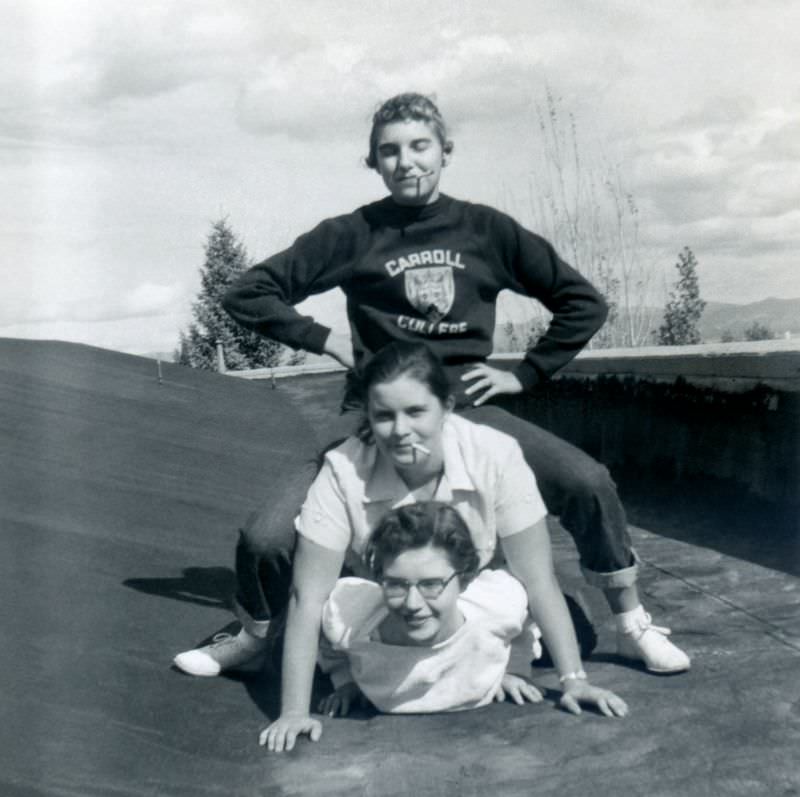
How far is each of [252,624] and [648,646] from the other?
96cm

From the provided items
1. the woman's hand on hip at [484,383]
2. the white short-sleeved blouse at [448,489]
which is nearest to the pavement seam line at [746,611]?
the white short-sleeved blouse at [448,489]

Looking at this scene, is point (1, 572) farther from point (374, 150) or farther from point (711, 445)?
point (711, 445)

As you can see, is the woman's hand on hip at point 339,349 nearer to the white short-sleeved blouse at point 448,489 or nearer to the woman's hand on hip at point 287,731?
the white short-sleeved blouse at point 448,489

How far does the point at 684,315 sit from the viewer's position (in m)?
11.4

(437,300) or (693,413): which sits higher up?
(437,300)

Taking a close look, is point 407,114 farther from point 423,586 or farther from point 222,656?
point 222,656

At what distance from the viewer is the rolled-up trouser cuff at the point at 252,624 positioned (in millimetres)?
3236

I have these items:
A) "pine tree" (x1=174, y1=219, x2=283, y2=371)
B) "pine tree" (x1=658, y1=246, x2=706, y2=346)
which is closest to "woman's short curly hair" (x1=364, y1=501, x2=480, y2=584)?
"pine tree" (x1=658, y1=246, x2=706, y2=346)

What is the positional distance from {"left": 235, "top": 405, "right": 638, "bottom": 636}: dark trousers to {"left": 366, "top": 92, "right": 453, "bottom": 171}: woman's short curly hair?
69cm

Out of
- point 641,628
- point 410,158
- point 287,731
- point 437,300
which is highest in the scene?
point 410,158

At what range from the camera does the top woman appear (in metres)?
3.22

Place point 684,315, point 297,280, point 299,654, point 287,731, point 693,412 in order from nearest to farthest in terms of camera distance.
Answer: point 287,731
point 299,654
point 297,280
point 693,412
point 684,315

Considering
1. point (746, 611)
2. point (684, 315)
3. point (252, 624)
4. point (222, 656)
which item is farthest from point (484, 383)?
point (684, 315)

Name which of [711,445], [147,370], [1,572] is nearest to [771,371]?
[711,445]
